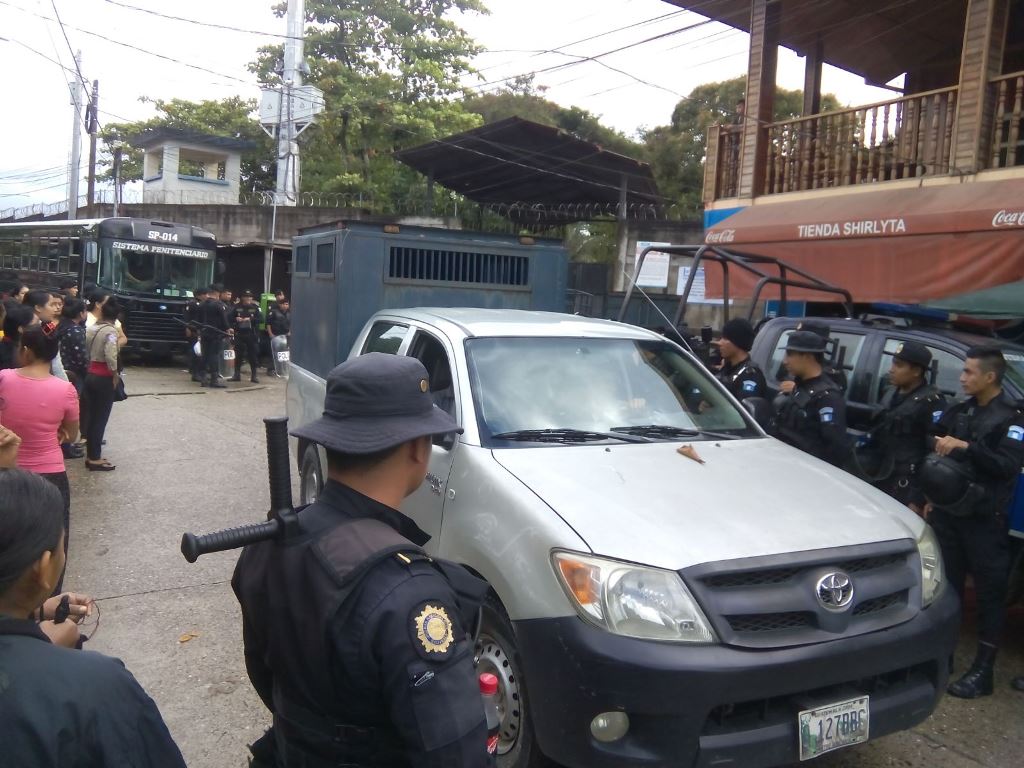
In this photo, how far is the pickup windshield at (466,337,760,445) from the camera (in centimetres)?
384

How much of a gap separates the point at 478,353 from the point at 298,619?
2.63 meters

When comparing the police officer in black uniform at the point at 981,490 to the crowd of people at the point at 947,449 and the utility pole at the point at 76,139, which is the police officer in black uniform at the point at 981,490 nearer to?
the crowd of people at the point at 947,449

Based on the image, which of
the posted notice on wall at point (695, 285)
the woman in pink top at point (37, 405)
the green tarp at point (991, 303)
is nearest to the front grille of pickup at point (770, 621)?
the woman in pink top at point (37, 405)

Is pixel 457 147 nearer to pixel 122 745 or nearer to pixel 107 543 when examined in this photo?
pixel 107 543

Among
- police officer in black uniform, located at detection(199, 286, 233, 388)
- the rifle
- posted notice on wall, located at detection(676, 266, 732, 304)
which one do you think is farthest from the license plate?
police officer in black uniform, located at detection(199, 286, 233, 388)

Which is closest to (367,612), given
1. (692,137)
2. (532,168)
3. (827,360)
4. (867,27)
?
(827,360)

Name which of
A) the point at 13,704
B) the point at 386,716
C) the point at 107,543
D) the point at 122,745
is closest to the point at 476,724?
the point at 386,716

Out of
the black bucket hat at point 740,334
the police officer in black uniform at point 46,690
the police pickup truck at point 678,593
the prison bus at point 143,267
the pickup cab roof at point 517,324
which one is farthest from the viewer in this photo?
the prison bus at point 143,267

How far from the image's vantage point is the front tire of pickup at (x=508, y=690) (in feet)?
9.67

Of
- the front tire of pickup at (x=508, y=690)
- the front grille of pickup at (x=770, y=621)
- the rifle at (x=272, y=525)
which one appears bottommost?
the front tire of pickup at (x=508, y=690)

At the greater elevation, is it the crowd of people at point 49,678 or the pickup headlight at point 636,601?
the crowd of people at point 49,678

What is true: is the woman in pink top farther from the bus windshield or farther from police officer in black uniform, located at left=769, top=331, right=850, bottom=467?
the bus windshield

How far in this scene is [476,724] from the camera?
146 centimetres

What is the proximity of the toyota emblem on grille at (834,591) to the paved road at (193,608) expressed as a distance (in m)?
0.97
